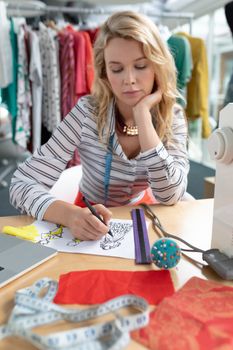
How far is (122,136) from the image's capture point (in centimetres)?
110

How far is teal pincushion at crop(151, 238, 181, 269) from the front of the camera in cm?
58

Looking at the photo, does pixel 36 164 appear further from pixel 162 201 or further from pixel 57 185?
pixel 162 201

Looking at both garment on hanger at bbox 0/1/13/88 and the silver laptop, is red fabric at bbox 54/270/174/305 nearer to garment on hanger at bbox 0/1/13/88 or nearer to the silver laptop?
the silver laptop

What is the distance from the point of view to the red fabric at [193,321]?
409mm

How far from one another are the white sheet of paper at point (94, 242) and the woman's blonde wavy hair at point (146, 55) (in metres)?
0.37

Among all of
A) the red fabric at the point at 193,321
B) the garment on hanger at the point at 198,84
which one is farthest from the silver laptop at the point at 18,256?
the garment on hanger at the point at 198,84

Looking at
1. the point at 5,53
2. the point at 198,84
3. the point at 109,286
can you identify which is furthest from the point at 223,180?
the point at 198,84

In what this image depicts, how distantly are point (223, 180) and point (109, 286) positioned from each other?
0.28 m

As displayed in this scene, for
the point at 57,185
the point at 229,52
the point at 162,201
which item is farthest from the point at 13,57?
the point at 229,52

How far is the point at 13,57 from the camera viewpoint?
2297mm

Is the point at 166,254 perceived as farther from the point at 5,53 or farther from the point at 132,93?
the point at 5,53

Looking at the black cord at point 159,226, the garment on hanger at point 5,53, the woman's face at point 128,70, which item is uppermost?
the garment on hanger at point 5,53

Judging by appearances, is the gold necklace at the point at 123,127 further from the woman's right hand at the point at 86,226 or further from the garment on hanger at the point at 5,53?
the garment on hanger at the point at 5,53

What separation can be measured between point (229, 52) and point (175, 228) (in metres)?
3.72
